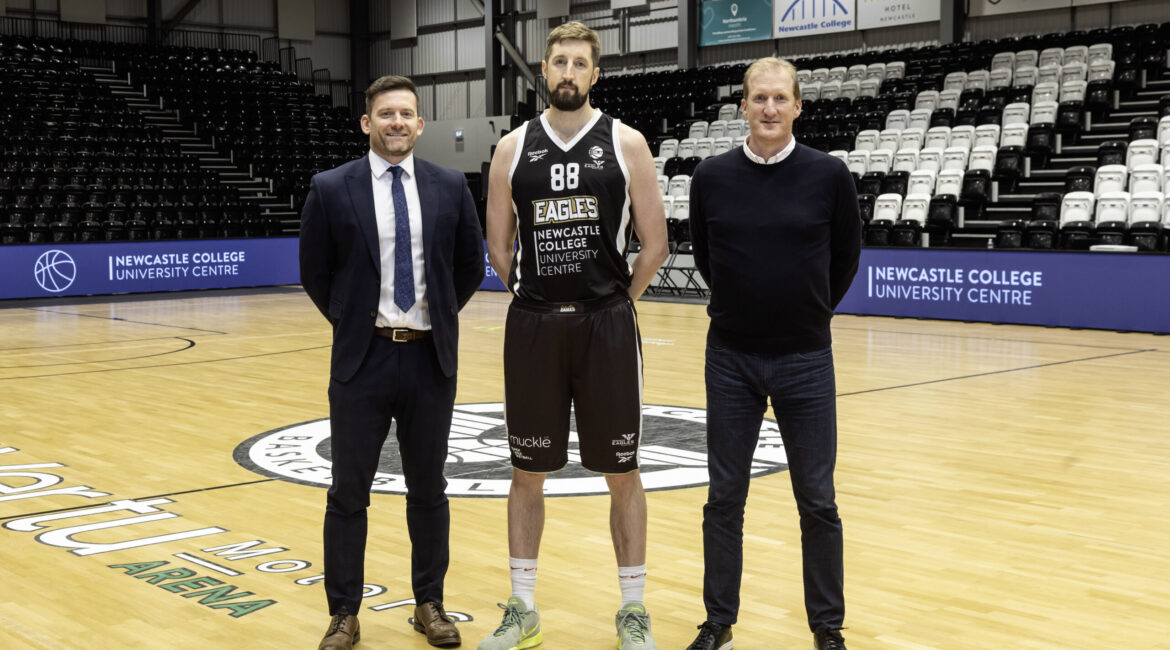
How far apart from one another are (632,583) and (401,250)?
1232 mm

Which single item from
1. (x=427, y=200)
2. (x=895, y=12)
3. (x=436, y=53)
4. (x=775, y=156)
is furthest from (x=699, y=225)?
(x=436, y=53)

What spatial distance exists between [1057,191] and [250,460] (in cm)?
1264

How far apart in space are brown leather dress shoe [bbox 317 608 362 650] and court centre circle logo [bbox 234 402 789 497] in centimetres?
189

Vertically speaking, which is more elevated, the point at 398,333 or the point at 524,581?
the point at 398,333

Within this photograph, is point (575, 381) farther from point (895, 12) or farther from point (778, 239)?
point (895, 12)

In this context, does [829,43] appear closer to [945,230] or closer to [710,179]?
[945,230]

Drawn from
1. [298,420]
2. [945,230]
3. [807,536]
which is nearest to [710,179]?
[807,536]

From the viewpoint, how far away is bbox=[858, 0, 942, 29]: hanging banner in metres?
22.0

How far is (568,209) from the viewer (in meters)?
3.52

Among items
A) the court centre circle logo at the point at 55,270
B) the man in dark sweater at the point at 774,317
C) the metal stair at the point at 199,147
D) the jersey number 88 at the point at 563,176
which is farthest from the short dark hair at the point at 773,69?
the metal stair at the point at 199,147

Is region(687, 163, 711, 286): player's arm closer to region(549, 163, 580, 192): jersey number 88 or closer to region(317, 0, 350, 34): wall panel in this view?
region(549, 163, 580, 192): jersey number 88

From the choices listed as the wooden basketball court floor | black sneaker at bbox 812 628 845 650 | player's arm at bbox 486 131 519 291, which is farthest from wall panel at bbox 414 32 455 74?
black sneaker at bbox 812 628 845 650

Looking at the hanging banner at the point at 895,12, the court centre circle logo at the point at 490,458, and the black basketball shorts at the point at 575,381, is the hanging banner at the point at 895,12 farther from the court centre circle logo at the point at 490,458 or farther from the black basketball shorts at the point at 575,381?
the black basketball shorts at the point at 575,381

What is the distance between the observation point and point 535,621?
12.1ft
